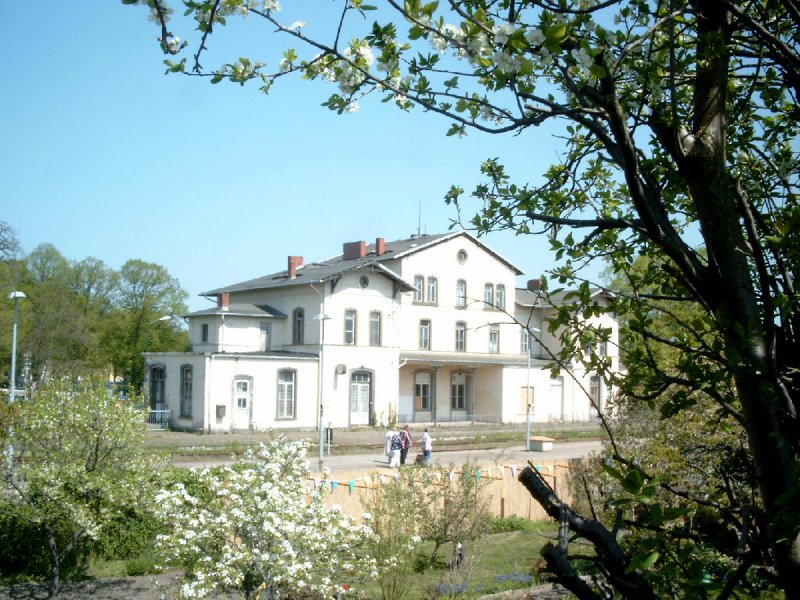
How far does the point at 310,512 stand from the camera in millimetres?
10836

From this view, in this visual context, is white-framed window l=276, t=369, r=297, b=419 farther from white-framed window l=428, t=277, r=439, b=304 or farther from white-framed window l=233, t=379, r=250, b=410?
white-framed window l=428, t=277, r=439, b=304

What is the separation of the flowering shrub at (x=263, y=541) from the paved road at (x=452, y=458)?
1589 centimetres

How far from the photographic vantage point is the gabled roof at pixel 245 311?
46875 millimetres

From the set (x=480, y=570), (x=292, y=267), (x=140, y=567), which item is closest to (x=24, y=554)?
(x=140, y=567)

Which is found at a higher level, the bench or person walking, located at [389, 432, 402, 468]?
person walking, located at [389, 432, 402, 468]

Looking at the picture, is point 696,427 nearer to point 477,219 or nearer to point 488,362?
point 477,219

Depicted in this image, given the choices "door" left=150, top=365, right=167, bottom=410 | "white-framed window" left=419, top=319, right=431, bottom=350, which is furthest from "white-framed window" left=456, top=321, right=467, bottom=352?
"door" left=150, top=365, right=167, bottom=410

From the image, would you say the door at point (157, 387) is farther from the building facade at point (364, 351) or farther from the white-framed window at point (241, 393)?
the white-framed window at point (241, 393)

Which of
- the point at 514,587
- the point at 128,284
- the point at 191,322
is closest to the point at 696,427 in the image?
the point at 514,587

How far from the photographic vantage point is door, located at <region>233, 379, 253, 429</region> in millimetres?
44094

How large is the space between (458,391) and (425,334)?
5373 millimetres

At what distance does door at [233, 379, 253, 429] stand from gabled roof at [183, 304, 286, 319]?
4523 mm

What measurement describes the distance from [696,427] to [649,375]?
1029 centimetres

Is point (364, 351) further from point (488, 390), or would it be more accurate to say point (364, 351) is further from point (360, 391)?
point (488, 390)
